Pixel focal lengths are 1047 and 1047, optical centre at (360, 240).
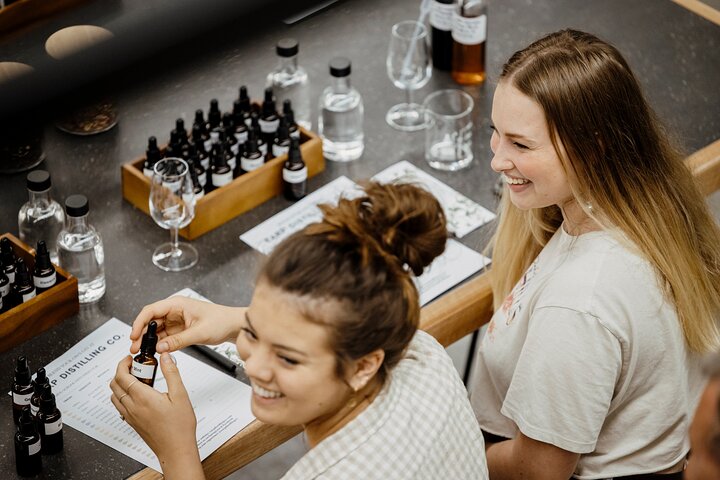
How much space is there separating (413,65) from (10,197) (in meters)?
1.00

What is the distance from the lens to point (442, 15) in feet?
8.68

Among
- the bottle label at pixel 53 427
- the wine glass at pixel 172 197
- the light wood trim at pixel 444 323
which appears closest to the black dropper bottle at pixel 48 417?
the bottle label at pixel 53 427

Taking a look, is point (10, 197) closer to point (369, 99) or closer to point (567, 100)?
point (369, 99)

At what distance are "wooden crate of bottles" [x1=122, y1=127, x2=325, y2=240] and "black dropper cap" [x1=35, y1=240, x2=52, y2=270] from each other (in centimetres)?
34

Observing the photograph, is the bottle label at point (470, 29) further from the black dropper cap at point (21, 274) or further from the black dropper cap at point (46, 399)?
the black dropper cap at point (46, 399)

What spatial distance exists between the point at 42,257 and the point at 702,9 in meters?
2.04

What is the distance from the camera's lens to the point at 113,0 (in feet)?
1.99

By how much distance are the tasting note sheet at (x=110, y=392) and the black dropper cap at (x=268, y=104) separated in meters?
0.61

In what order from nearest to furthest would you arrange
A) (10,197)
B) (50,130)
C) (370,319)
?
1. (370,319)
2. (10,197)
3. (50,130)

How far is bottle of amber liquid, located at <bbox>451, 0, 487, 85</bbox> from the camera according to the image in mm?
2582

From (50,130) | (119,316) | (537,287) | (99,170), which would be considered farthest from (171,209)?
(537,287)

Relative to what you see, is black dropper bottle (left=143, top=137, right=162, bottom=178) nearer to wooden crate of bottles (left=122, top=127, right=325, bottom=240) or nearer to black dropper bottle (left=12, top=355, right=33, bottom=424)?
wooden crate of bottles (left=122, top=127, right=325, bottom=240)

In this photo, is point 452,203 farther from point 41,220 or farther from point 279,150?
point 41,220

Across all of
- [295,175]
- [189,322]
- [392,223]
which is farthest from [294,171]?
[392,223]
